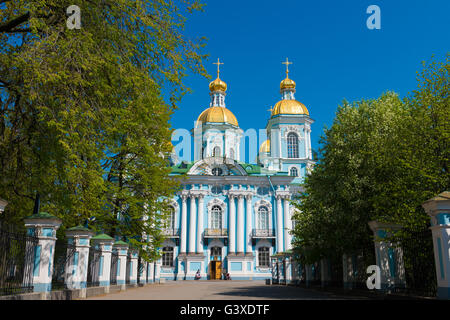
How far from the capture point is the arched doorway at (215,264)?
128 feet

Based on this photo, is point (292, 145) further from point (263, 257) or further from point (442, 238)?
point (442, 238)

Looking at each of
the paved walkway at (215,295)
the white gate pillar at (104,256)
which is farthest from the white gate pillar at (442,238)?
the white gate pillar at (104,256)

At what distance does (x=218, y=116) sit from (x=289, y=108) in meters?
8.24

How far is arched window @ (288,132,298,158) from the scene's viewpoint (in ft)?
153

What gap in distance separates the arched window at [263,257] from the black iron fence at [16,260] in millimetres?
31462

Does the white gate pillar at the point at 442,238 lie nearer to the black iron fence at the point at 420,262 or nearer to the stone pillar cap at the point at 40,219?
the black iron fence at the point at 420,262

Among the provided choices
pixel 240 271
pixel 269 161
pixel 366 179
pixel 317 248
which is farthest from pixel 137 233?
pixel 269 161

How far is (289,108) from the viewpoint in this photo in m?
47.7

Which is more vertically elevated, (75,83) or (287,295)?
(75,83)

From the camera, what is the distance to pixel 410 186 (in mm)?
12172

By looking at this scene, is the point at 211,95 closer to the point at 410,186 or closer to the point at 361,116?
the point at 361,116

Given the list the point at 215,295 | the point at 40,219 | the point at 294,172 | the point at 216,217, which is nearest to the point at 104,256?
the point at 215,295

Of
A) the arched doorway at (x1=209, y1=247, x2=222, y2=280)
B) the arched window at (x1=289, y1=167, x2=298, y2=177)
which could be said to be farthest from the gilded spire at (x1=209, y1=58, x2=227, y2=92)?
the arched doorway at (x1=209, y1=247, x2=222, y2=280)

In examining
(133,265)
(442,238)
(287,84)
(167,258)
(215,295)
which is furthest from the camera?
(287,84)
